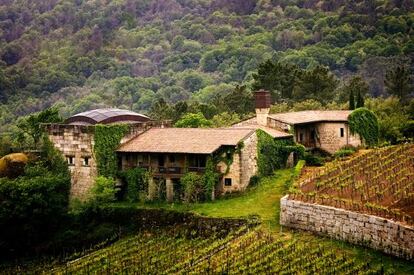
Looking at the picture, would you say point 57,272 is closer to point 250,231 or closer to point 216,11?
point 250,231

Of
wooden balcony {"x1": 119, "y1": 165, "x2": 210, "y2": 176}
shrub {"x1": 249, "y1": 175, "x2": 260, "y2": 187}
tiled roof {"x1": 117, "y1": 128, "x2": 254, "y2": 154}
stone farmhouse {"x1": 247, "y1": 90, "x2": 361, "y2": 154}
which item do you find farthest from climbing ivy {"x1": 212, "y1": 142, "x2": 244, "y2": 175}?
stone farmhouse {"x1": 247, "y1": 90, "x2": 361, "y2": 154}

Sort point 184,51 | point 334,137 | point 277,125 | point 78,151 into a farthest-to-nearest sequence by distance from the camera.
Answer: point 184,51, point 334,137, point 277,125, point 78,151

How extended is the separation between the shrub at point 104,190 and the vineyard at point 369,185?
11.5 m

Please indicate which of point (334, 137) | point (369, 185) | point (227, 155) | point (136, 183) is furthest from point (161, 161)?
point (334, 137)

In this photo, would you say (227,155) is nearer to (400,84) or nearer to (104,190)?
(104,190)

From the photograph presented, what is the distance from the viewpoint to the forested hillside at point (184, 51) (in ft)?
432

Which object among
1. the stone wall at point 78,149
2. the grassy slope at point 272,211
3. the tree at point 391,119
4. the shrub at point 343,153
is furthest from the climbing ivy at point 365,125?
the stone wall at point 78,149

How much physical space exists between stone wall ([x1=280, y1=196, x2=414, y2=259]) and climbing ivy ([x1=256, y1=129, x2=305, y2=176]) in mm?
10008

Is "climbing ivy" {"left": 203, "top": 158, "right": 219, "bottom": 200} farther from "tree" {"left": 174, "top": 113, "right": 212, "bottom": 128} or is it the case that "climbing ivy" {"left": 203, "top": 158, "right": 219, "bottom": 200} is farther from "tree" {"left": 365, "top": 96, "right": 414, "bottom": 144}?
"tree" {"left": 365, "top": 96, "right": 414, "bottom": 144}

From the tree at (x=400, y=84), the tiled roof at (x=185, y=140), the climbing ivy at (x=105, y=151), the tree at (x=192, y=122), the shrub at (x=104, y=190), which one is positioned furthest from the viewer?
the tree at (x=400, y=84)

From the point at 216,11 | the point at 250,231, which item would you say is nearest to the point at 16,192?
the point at 250,231

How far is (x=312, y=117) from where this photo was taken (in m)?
56.4

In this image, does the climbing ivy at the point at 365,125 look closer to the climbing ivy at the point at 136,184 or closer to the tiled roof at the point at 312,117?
the tiled roof at the point at 312,117

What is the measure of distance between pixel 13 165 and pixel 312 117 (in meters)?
23.3
